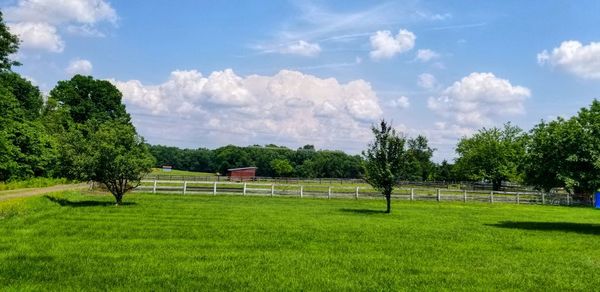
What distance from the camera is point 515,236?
1856cm

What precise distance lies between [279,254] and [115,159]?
60.7ft

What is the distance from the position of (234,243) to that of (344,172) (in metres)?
128

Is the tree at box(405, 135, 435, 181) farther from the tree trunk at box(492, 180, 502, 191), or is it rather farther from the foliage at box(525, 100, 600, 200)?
the foliage at box(525, 100, 600, 200)

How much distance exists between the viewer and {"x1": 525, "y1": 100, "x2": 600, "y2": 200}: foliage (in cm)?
2317

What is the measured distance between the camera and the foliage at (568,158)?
23172 millimetres

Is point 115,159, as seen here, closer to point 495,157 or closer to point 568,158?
point 568,158

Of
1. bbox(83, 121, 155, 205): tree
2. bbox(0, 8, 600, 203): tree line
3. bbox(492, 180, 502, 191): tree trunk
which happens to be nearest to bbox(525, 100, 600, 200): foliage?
bbox(0, 8, 600, 203): tree line

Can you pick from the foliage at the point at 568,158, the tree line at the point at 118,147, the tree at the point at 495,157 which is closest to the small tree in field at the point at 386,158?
the tree line at the point at 118,147

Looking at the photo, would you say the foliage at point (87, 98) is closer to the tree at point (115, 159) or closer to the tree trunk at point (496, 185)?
the tree at point (115, 159)

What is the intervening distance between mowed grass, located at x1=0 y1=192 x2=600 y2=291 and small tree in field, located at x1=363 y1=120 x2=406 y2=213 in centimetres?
725

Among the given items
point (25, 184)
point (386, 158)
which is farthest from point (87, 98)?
point (386, 158)

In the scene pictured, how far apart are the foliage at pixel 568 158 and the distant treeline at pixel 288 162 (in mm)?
75706

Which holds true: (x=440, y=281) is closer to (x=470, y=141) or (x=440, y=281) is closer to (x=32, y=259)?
(x=32, y=259)

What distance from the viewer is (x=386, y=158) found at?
29.5 meters
